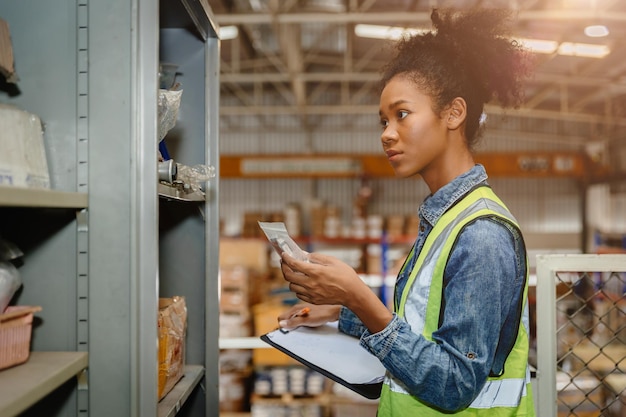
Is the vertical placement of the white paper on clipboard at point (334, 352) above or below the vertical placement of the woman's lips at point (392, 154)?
below

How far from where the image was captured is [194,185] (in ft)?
5.84

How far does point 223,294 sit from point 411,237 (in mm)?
3388

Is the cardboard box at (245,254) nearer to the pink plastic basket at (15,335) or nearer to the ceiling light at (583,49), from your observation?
the ceiling light at (583,49)

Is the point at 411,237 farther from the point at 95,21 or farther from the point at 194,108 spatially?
the point at 95,21

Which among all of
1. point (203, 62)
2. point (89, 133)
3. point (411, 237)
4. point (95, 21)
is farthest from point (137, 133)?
point (411, 237)

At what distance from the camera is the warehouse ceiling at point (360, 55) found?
618cm

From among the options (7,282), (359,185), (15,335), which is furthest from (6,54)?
(359,185)

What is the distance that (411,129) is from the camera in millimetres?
1418

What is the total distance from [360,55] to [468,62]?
989 centimetres

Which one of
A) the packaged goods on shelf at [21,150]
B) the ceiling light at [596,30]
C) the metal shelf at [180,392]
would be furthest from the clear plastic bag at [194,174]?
the ceiling light at [596,30]

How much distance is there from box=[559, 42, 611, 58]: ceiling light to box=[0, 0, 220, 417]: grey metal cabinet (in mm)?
6545

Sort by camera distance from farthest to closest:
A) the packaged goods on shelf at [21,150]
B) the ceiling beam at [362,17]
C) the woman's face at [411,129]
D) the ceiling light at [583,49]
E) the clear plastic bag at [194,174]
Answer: the ceiling light at [583,49] < the ceiling beam at [362,17] < the clear plastic bag at [194,174] < the woman's face at [411,129] < the packaged goods on shelf at [21,150]

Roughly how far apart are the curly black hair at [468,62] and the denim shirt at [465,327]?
41 cm

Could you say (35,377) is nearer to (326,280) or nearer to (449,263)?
(326,280)
